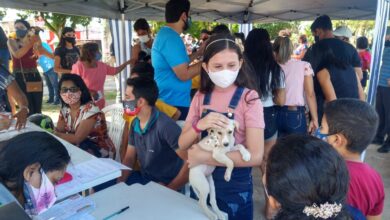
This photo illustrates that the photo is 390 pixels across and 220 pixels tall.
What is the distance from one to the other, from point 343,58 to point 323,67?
0.23 meters

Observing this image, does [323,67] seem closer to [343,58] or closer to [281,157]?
[343,58]

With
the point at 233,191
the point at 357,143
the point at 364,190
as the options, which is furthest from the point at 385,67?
the point at 233,191

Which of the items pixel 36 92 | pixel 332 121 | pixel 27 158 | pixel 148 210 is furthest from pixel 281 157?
pixel 36 92

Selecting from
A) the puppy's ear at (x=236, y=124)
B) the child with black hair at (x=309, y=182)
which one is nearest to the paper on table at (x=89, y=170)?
the puppy's ear at (x=236, y=124)

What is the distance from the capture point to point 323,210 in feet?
2.86

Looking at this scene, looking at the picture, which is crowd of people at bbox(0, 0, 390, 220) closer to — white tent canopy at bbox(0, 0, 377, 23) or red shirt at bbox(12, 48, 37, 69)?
red shirt at bbox(12, 48, 37, 69)

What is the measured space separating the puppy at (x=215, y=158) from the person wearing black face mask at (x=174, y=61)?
0.94 m

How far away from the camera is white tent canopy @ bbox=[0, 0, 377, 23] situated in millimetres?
4859

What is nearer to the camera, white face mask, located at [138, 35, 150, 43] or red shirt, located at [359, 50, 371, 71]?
white face mask, located at [138, 35, 150, 43]

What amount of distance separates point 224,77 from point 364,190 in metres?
0.76

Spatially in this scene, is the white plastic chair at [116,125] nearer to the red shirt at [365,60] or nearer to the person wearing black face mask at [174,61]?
the person wearing black face mask at [174,61]

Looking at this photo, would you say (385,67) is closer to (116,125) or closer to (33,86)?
(116,125)

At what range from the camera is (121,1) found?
5.37 metres

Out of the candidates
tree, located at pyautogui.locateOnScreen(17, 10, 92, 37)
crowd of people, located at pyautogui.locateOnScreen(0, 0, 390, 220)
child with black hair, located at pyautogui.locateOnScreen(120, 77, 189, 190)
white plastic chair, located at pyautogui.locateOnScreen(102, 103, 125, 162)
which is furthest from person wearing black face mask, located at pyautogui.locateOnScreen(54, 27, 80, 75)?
tree, located at pyautogui.locateOnScreen(17, 10, 92, 37)
